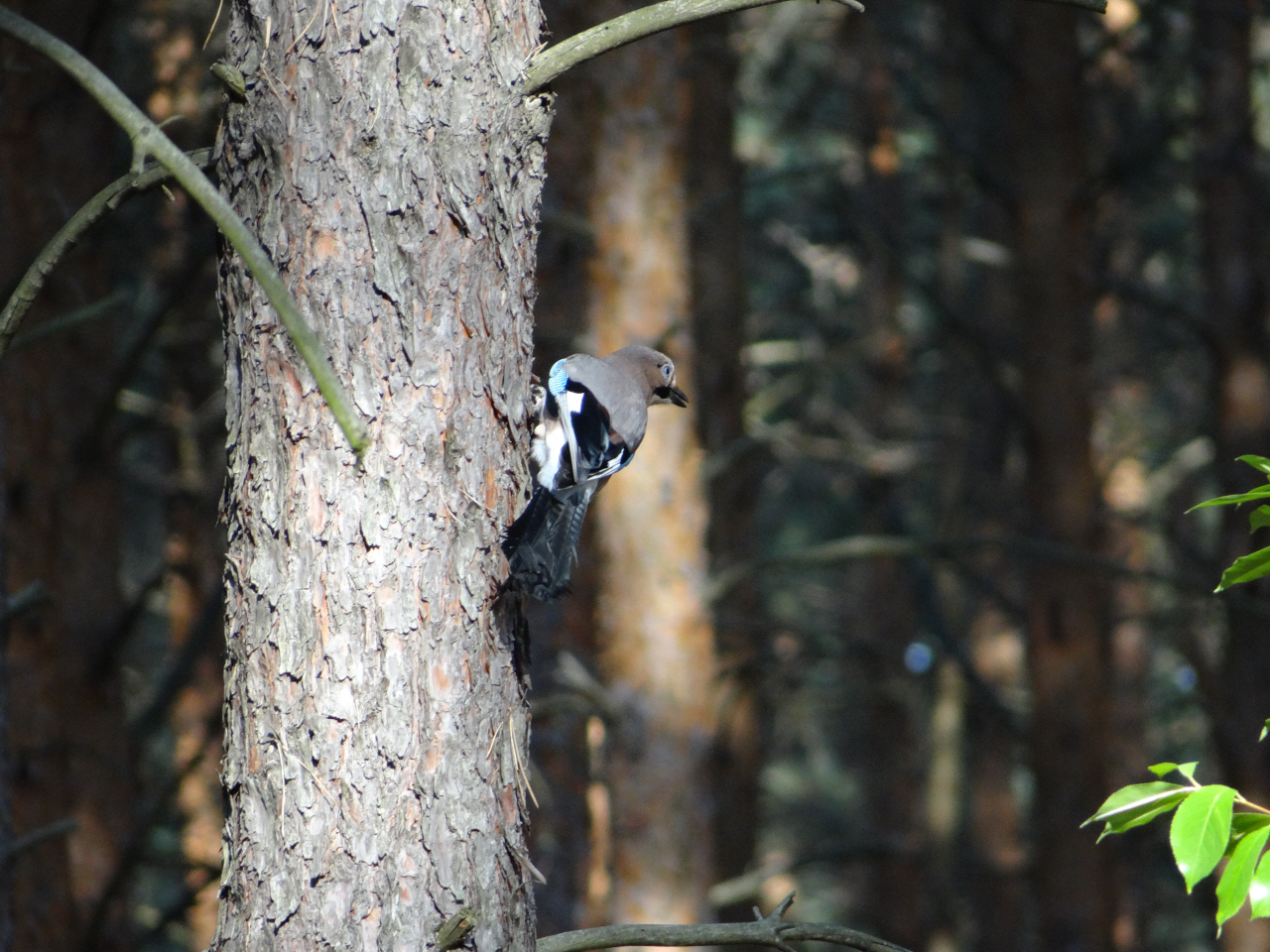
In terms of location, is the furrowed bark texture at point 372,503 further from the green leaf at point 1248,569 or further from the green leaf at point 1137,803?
the green leaf at point 1248,569

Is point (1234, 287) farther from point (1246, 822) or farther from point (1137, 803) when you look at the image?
point (1137, 803)

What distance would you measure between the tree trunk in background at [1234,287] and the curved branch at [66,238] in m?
6.70

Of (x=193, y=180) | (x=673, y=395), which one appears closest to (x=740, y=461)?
(x=673, y=395)

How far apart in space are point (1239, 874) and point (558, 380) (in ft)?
8.11

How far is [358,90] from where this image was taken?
2330mm

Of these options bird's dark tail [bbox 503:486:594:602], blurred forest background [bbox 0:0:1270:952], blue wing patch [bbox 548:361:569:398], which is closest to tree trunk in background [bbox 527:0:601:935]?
blurred forest background [bbox 0:0:1270:952]

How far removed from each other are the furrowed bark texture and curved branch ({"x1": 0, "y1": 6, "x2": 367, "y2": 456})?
0.98 ft

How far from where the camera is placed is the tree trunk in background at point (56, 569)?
5859mm

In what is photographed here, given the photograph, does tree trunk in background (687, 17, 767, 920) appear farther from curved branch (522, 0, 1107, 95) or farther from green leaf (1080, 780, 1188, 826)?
green leaf (1080, 780, 1188, 826)

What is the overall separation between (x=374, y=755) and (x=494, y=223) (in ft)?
3.47

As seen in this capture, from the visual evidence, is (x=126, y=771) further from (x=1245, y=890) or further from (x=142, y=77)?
(x=1245, y=890)

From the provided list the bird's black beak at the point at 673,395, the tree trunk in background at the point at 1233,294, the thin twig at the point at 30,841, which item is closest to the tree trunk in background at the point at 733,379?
the tree trunk in background at the point at 1233,294

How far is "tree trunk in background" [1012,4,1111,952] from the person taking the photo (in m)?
8.38

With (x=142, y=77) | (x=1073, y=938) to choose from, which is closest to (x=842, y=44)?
A: (x=142, y=77)
